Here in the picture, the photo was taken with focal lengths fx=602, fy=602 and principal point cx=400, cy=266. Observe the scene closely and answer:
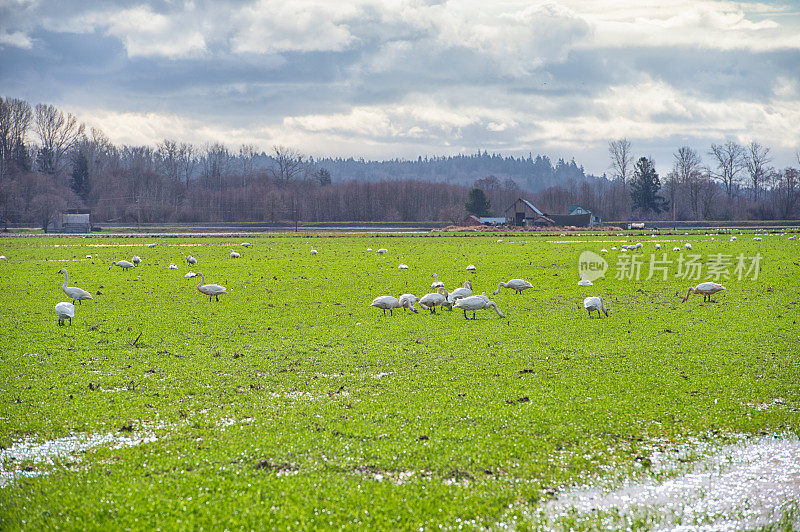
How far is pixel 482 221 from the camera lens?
383ft

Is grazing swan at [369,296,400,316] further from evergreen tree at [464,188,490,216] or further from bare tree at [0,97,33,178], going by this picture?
bare tree at [0,97,33,178]

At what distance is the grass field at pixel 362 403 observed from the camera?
7.12 m

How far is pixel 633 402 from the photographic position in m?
10.6

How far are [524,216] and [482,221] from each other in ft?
34.1

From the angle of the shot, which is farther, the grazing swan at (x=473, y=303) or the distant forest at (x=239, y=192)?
the distant forest at (x=239, y=192)

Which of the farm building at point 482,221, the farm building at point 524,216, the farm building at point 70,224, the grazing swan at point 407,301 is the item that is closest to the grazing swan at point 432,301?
the grazing swan at point 407,301

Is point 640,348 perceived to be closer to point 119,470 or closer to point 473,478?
point 473,478

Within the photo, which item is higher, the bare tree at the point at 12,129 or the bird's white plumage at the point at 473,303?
the bare tree at the point at 12,129

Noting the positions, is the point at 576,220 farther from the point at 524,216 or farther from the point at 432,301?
the point at 432,301

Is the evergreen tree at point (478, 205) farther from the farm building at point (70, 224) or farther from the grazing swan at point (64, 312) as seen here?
the grazing swan at point (64, 312)

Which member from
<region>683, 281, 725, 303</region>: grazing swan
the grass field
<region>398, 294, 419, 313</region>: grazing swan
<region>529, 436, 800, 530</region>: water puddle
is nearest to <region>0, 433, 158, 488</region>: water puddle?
the grass field

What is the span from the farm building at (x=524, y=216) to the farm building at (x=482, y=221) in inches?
71.0

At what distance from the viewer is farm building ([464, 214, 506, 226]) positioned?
11156 centimetres

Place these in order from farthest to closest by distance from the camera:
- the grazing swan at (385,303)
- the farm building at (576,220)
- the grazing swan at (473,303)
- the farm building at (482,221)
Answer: the farm building at (576,220) < the farm building at (482,221) < the grazing swan at (385,303) < the grazing swan at (473,303)
